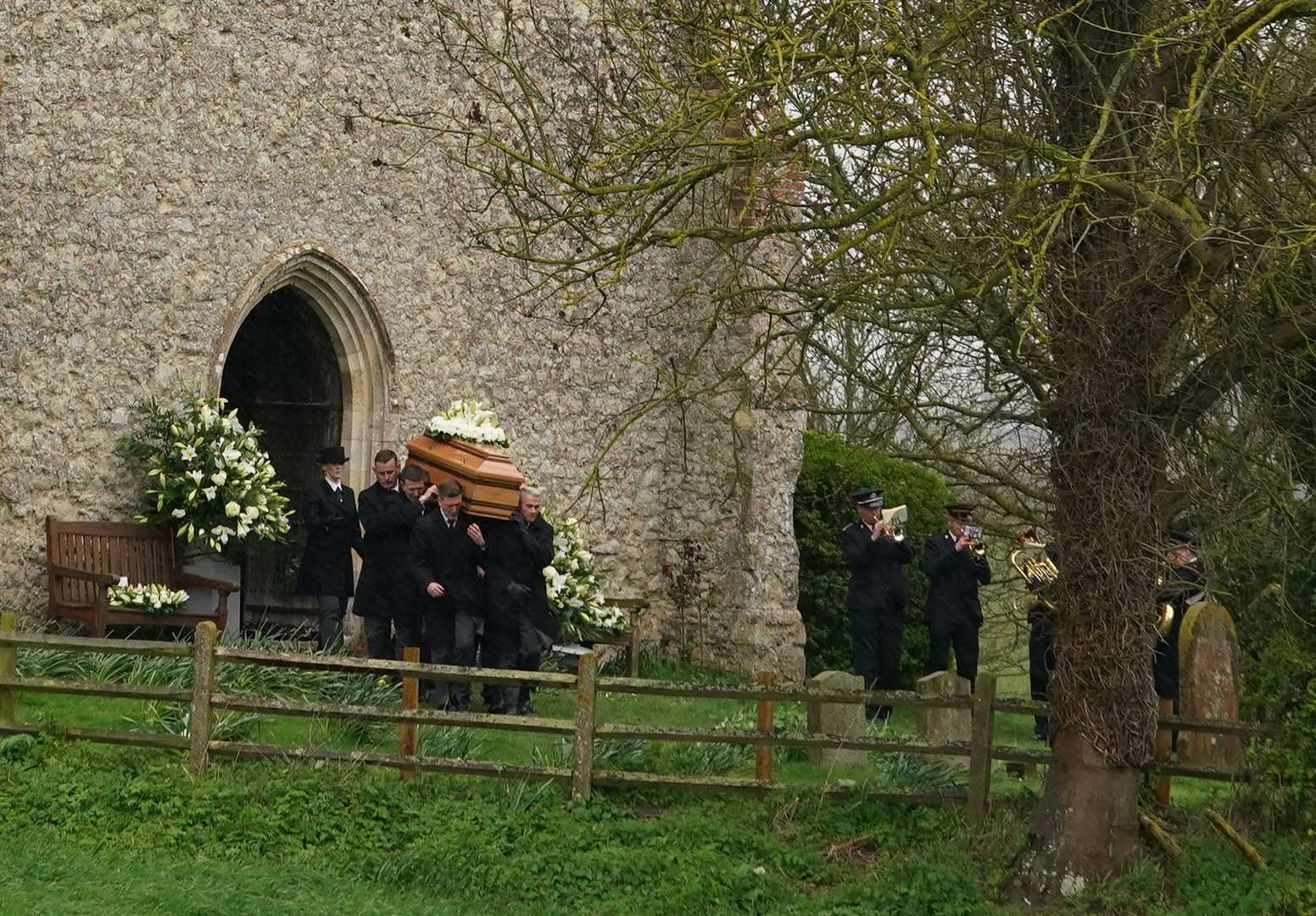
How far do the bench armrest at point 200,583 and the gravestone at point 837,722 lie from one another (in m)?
4.01

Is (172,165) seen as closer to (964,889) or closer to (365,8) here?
(365,8)

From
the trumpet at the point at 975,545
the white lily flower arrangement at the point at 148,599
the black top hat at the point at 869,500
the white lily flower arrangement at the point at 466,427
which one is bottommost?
the white lily flower arrangement at the point at 148,599

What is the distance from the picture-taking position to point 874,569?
1388 centimetres

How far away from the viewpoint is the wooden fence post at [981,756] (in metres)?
9.82

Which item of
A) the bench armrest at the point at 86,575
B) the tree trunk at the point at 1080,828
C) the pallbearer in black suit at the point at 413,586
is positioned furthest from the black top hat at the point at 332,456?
the tree trunk at the point at 1080,828

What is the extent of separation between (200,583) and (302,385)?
2.98m

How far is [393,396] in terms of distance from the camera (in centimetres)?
1447

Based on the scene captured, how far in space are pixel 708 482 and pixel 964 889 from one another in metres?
7.92

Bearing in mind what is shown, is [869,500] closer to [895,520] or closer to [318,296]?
[895,520]

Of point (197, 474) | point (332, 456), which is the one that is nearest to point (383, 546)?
point (332, 456)

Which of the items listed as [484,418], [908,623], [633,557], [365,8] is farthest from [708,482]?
Answer: [365,8]

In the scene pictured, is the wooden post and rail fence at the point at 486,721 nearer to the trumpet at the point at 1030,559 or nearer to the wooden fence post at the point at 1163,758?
the wooden fence post at the point at 1163,758

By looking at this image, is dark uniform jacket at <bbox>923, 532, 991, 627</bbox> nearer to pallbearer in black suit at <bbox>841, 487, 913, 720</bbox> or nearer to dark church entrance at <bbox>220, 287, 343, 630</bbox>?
pallbearer in black suit at <bbox>841, 487, 913, 720</bbox>

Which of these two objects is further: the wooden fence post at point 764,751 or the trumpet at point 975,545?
the trumpet at point 975,545
